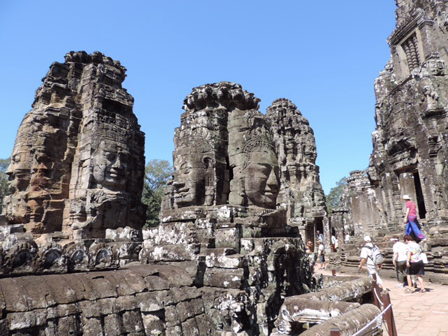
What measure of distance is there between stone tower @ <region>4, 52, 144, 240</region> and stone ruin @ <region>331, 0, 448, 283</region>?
927cm

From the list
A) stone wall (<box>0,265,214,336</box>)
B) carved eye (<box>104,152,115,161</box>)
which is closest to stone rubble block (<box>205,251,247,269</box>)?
stone wall (<box>0,265,214,336</box>)

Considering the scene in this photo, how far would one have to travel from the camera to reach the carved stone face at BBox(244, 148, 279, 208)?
5.56 meters

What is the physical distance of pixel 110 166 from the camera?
9.01m

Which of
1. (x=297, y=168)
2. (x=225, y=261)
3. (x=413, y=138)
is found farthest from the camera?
(x=297, y=168)

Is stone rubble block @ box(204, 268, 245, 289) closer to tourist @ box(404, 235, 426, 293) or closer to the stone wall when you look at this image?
the stone wall

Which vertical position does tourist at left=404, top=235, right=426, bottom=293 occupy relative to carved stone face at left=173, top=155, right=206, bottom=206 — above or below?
below

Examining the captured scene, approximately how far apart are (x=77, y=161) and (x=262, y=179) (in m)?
6.77

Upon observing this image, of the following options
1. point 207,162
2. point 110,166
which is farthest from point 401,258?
point 110,166

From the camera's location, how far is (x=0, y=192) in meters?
28.6

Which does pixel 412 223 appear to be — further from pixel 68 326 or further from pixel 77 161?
pixel 77 161

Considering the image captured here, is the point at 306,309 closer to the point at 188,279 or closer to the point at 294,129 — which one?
the point at 188,279

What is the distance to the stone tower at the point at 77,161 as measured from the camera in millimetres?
8898

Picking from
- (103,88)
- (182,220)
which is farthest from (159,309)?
(103,88)

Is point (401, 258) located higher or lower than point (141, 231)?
lower
